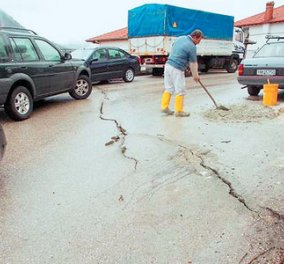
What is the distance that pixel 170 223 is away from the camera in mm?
3318

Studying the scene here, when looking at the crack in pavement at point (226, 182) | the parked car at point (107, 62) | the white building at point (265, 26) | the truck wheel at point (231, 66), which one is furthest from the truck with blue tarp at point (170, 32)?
the crack in pavement at point (226, 182)

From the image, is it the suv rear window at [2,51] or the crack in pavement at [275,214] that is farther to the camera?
the suv rear window at [2,51]

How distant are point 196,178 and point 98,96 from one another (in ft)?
23.3

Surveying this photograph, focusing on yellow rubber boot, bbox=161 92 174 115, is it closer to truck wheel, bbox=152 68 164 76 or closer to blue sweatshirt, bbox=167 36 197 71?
blue sweatshirt, bbox=167 36 197 71

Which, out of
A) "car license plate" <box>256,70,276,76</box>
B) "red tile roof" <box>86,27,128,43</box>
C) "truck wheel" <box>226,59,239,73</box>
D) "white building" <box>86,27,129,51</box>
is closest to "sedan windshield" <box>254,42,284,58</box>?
"car license plate" <box>256,70,276,76</box>

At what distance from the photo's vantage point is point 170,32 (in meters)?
16.2

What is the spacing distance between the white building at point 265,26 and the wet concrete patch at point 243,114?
22.9 m

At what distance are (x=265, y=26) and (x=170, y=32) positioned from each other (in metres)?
18.7

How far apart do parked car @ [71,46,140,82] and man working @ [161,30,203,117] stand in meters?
5.96

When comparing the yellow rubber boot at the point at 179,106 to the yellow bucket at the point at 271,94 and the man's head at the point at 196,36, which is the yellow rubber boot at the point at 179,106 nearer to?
the man's head at the point at 196,36

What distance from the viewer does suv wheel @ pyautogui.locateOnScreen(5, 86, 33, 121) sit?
7.30 m

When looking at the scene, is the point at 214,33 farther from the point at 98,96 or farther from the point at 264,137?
the point at 264,137

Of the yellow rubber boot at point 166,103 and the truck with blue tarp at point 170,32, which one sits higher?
the truck with blue tarp at point 170,32

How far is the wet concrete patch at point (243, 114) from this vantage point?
7.36 meters
